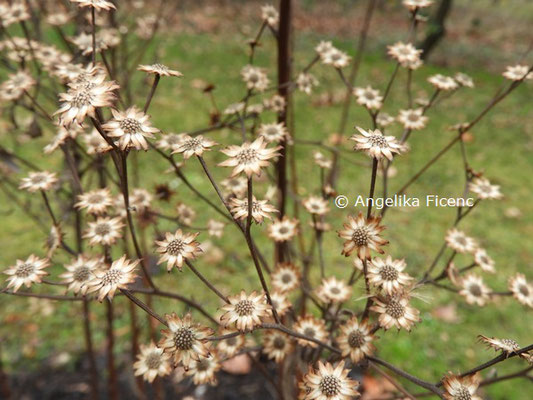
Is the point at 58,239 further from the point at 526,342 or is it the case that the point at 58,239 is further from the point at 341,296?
the point at 526,342

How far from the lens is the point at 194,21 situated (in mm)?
8586

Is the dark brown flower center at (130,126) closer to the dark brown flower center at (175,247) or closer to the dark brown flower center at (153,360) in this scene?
the dark brown flower center at (175,247)

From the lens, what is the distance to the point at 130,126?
0.84m

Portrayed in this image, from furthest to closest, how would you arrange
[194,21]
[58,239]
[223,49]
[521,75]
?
[194,21] → [223,49] → [521,75] → [58,239]

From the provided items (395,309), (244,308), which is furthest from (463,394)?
(244,308)

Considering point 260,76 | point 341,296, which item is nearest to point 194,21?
point 260,76

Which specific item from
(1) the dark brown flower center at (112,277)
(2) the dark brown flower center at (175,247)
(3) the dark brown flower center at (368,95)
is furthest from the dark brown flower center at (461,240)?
(1) the dark brown flower center at (112,277)

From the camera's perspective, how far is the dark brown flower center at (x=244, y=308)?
0.90 m

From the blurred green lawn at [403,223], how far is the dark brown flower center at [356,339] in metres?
0.11

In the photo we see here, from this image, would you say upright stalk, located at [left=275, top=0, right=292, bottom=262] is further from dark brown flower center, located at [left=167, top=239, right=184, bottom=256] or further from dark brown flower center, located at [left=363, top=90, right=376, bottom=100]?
dark brown flower center, located at [left=167, top=239, right=184, bottom=256]

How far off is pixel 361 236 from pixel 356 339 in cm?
27

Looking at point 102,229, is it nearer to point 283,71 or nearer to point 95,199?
point 95,199

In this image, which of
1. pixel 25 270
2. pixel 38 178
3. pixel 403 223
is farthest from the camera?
pixel 403 223

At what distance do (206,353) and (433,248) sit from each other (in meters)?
2.61
